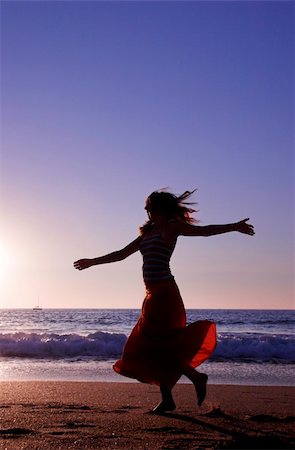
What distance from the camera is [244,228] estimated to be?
460 cm

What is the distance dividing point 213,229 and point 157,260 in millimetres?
583

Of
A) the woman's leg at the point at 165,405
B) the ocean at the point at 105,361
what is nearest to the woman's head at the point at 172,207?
the woman's leg at the point at 165,405

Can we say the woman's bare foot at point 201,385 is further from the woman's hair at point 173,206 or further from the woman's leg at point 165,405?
the woman's hair at point 173,206

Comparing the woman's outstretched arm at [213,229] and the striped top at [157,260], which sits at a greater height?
the woman's outstretched arm at [213,229]

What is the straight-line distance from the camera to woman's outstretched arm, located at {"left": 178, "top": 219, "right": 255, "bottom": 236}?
461 centimetres

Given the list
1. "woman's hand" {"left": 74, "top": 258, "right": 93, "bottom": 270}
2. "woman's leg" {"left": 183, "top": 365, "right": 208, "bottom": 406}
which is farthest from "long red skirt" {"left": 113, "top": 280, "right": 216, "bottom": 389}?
"woman's hand" {"left": 74, "top": 258, "right": 93, "bottom": 270}

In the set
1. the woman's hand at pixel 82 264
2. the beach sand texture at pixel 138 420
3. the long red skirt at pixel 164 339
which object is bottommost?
the beach sand texture at pixel 138 420

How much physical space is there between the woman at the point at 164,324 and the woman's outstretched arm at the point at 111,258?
122 mm

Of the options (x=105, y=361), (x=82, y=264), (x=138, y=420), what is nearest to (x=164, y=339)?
(x=138, y=420)

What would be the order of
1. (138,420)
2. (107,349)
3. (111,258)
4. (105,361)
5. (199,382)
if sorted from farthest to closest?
(107,349)
(105,361)
(111,258)
(199,382)
(138,420)

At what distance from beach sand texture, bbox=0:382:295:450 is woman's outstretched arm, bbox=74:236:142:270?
128 cm

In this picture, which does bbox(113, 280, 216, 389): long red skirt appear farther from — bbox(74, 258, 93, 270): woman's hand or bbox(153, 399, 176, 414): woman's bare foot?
bbox(74, 258, 93, 270): woman's hand

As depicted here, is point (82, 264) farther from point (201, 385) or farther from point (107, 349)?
point (107, 349)

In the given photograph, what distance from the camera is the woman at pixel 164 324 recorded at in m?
4.89
